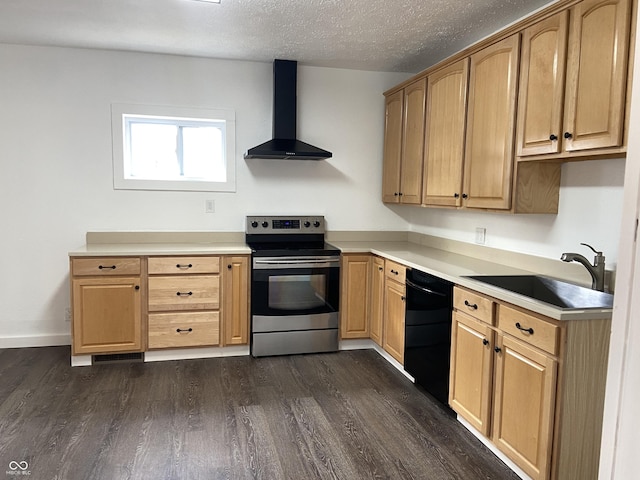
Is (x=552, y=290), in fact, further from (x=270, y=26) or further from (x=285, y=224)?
(x=270, y=26)

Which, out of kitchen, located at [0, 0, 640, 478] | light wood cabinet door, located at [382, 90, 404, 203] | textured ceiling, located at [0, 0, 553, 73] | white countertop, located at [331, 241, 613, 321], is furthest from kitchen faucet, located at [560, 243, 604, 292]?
light wood cabinet door, located at [382, 90, 404, 203]

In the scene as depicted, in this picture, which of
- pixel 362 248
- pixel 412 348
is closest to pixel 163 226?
pixel 362 248

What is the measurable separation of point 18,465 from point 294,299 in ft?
6.76

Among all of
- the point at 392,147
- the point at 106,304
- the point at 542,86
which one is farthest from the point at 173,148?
the point at 542,86

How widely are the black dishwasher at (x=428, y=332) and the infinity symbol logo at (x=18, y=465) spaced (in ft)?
7.25

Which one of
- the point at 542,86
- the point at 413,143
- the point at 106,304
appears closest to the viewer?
the point at 542,86

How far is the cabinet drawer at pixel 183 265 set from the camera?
352 cm

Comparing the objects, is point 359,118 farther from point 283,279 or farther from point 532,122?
point 532,122

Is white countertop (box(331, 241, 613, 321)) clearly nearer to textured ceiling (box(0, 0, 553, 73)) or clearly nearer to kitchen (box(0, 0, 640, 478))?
kitchen (box(0, 0, 640, 478))

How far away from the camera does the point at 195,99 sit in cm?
402

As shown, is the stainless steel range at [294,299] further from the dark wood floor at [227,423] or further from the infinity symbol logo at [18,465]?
the infinity symbol logo at [18,465]

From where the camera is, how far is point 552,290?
2.59 m

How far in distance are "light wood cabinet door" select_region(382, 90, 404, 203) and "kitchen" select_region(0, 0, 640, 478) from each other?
361 mm

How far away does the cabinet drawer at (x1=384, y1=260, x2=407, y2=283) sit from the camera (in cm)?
335
